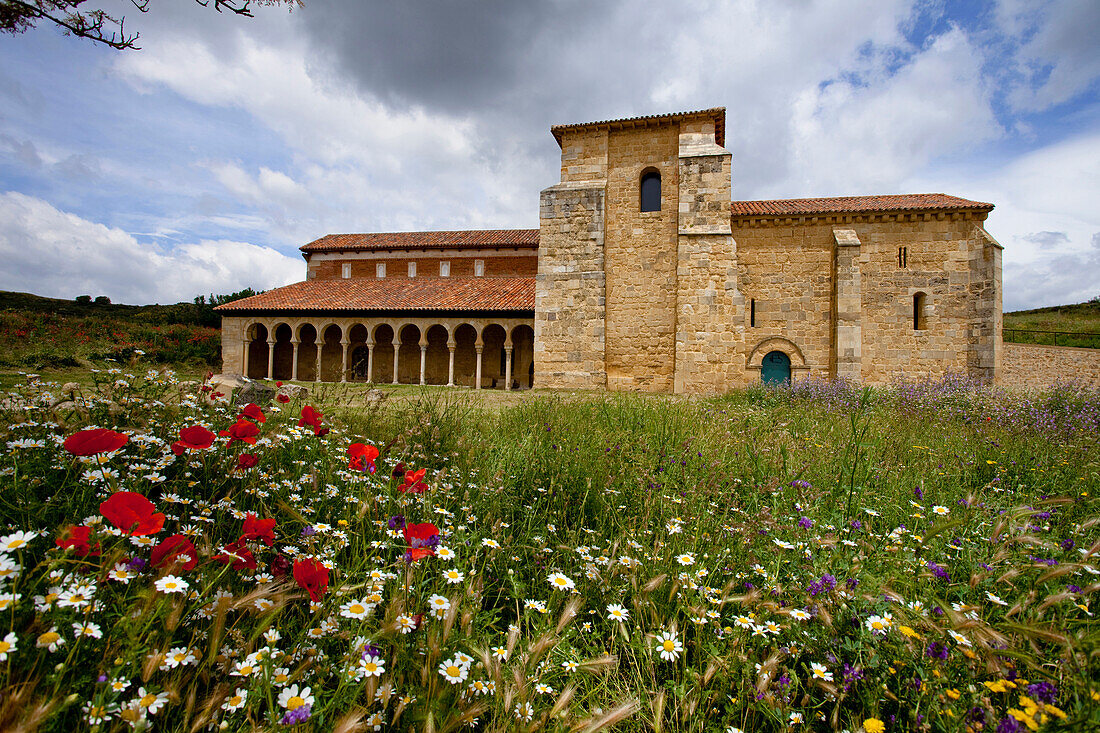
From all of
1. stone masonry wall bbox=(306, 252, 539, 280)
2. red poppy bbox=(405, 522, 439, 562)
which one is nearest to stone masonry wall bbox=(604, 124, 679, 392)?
stone masonry wall bbox=(306, 252, 539, 280)

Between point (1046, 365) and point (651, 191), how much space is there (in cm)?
2105

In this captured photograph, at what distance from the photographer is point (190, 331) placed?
28281 mm

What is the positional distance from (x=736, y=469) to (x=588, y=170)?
650 inches

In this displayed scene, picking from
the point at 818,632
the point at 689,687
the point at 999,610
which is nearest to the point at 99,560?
the point at 689,687

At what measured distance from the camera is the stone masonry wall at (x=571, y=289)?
17438 mm

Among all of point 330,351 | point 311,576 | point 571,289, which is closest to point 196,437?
point 311,576

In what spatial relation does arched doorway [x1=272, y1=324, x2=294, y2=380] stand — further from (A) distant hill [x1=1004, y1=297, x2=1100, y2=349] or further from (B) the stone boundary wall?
(A) distant hill [x1=1004, y1=297, x2=1100, y2=349]

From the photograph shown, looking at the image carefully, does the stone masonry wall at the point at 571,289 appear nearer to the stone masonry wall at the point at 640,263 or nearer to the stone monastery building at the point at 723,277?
the stone monastery building at the point at 723,277

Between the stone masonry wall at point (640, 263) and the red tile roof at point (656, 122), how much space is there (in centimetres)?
31

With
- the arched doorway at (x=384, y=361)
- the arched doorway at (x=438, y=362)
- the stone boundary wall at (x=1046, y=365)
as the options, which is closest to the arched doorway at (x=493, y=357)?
the arched doorway at (x=438, y=362)

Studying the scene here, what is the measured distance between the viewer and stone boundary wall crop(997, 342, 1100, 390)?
21.2 m

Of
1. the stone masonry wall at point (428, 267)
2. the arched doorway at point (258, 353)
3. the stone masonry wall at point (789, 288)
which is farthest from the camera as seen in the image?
the stone masonry wall at point (428, 267)

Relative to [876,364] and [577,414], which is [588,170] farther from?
[577,414]

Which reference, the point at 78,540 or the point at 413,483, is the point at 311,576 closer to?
the point at 78,540
